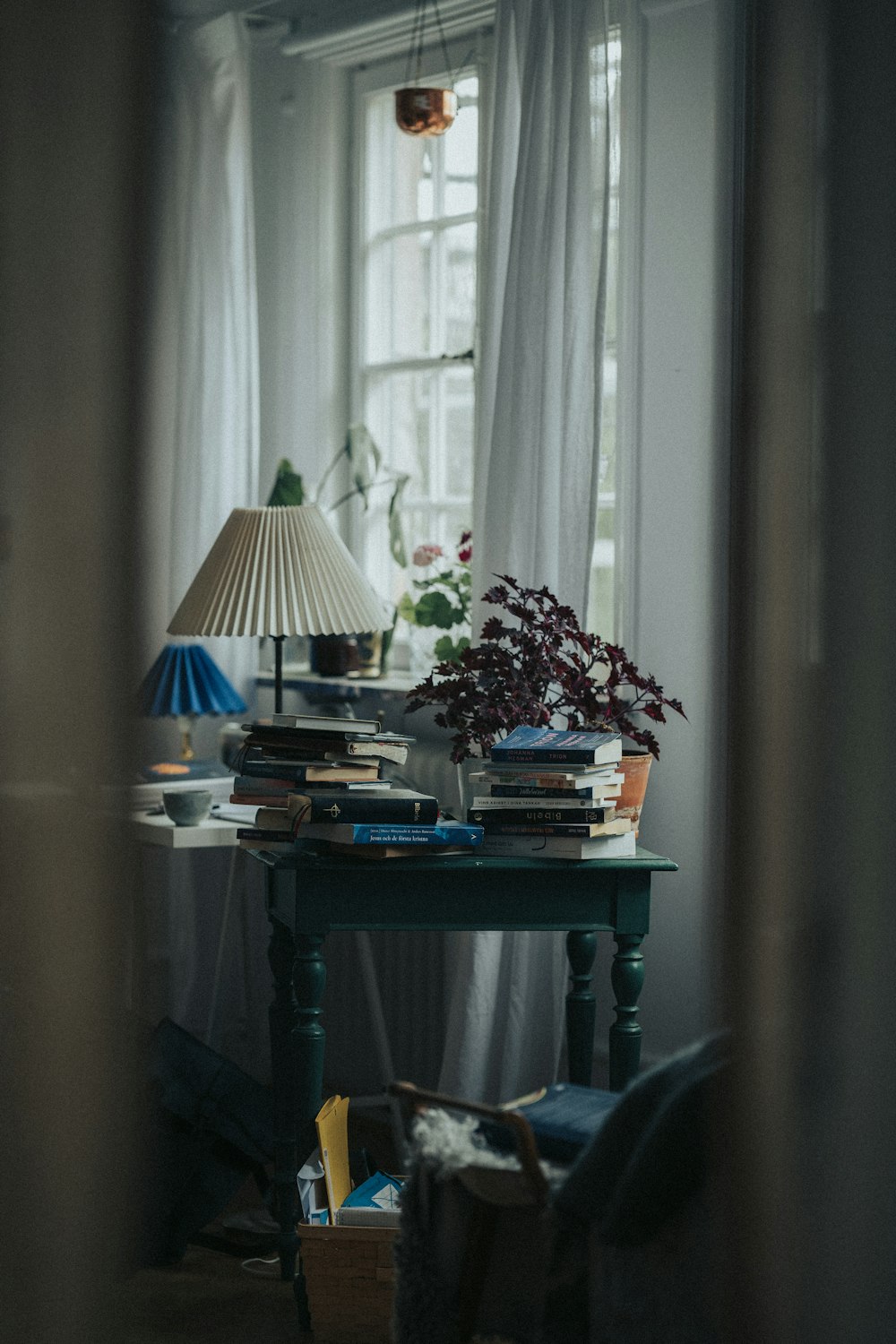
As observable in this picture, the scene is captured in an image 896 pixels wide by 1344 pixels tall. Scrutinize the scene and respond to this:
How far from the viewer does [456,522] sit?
2736 mm

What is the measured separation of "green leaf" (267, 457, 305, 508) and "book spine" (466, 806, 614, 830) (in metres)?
1.19

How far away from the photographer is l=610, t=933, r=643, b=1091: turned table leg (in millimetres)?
1732

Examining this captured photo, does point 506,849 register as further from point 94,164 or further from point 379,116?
point 379,116

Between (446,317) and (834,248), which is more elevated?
(446,317)

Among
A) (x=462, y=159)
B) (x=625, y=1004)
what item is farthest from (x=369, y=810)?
(x=462, y=159)

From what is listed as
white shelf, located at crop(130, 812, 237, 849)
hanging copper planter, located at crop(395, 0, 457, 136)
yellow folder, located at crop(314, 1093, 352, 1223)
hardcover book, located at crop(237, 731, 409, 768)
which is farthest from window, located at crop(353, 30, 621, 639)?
Answer: yellow folder, located at crop(314, 1093, 352, 1223)

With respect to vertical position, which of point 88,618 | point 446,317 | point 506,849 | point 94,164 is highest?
point 446,317

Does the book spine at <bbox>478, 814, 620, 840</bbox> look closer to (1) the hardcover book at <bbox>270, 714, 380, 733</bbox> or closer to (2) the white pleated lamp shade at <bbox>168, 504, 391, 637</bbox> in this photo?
(1) the hardcover book at <bbox>270, 714, 380, 733</bbox>

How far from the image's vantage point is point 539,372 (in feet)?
7.04

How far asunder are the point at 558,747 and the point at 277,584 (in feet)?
2.05

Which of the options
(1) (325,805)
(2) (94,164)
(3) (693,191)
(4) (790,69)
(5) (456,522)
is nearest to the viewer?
(2) (94,164)

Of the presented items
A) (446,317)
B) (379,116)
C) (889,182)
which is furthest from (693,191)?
(889,182)

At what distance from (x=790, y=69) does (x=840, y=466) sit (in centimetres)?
15

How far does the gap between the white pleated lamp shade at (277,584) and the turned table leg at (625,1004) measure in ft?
2.18
